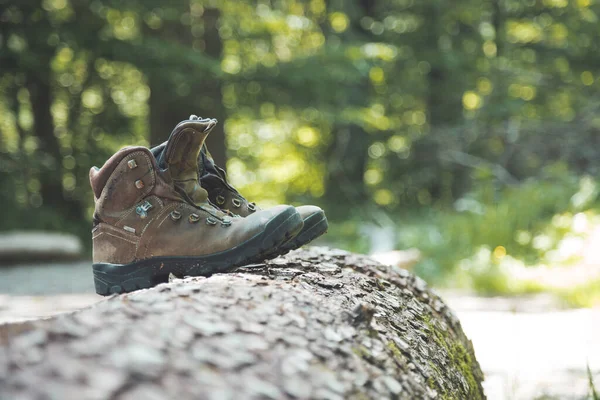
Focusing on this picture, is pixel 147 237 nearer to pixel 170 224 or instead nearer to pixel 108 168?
pixel 170 224

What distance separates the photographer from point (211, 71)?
8.77 meters

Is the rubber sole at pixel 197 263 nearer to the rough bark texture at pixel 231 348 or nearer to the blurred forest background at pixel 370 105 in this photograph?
the rough bark texture at pixel 231 348

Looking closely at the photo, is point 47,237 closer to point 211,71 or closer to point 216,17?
point 211,71

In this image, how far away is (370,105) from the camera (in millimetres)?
12078

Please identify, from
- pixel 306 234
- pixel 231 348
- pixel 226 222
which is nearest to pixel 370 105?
pixel 306 234

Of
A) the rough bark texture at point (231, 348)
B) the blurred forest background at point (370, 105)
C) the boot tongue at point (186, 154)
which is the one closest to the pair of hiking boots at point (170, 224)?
the boot tongue at point (186, 154)

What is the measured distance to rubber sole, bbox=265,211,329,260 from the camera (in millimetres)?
2033

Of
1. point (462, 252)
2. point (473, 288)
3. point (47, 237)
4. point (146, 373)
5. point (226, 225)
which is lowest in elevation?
point (146, 373)

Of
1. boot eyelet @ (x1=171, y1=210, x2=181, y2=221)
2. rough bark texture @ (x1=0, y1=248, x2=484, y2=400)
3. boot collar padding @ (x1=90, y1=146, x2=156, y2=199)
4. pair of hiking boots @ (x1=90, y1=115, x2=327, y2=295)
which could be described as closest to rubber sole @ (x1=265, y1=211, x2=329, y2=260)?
pair of hiking boots @ (x1=90, y1=115, x2=327, y2=295)

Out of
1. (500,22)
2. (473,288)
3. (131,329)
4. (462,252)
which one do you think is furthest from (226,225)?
(500,22)

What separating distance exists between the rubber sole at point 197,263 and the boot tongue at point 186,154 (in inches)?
7.9

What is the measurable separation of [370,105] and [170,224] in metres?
10.3

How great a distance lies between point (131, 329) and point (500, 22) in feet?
41.4

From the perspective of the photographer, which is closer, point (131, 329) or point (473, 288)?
point (131, 329)
